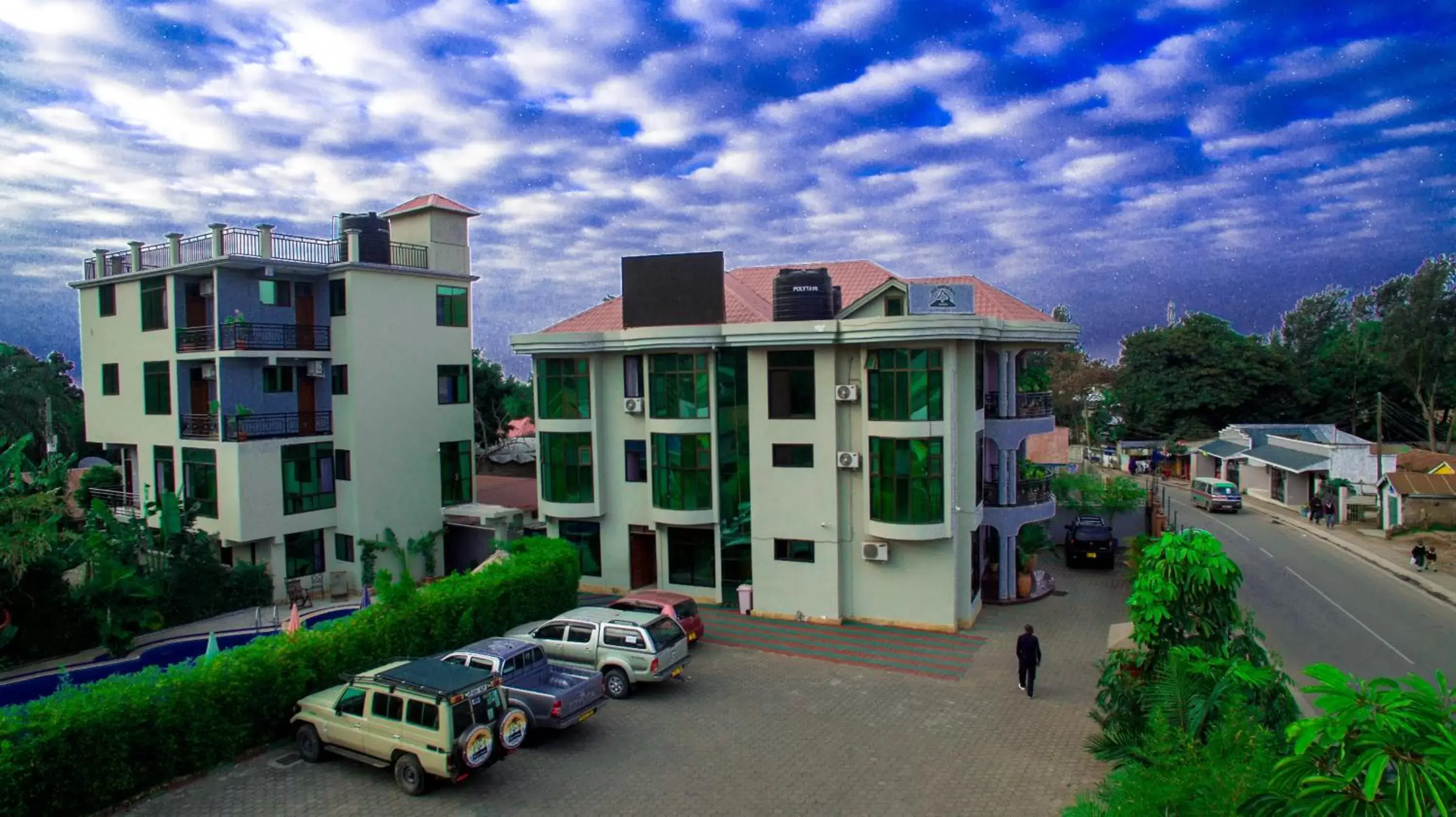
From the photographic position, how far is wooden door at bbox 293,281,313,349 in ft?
82.8

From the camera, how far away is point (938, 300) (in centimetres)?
2012

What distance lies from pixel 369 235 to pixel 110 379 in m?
10.0

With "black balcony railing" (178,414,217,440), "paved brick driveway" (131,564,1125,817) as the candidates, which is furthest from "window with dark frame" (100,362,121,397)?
"paved brick driveway" (131,564,1125,817)

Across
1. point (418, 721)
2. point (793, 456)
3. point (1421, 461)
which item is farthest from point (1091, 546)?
point (1421, 461)

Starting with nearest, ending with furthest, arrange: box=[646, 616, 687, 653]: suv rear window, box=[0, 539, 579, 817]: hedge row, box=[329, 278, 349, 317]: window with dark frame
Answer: box=[0, 539, 579, 817]: hedge row → box=[646, 616, 687, 653]: suv rear window → box=[329, 278, 349, 317]: window with dark frame

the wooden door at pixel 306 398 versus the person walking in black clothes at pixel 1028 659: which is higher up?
the wooden door at pixel 306 398

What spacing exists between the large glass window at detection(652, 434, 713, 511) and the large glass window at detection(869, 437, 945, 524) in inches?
181

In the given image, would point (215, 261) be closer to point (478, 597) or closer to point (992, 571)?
point (478, 597)

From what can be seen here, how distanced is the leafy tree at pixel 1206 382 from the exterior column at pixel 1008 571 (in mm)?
43157

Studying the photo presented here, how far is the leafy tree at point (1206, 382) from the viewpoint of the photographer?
58.5 m

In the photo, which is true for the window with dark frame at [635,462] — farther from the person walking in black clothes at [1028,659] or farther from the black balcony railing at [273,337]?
the person walking in black clothes at [1028,659]

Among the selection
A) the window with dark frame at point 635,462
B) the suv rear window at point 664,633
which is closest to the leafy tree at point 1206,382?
the window with dark frame at point 635,462

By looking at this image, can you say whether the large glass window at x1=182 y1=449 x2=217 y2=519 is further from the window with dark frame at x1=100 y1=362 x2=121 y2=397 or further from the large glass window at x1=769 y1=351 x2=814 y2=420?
the large glass window at x1=769 y1=351 x2=814 y2=420

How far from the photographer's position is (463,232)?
28.0 meters
